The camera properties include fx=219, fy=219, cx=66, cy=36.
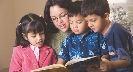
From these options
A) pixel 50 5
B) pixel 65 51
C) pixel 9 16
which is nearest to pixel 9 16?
pixel 9 16

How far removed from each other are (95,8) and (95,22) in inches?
2.9

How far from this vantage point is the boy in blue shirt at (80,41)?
3.74 feet

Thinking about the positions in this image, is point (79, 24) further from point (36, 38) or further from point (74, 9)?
point (36, 38)

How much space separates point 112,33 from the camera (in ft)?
3.68

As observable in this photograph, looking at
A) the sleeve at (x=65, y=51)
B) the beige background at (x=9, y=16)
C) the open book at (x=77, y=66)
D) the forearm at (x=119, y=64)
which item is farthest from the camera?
the beige background at (x=9, y=16)

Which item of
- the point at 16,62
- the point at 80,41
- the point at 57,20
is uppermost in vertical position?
the point at 57,20

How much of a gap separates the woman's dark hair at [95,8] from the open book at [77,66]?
277 millimetres

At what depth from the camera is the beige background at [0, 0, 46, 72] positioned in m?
1.84

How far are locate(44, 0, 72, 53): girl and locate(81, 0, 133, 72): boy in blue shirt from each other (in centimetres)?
16

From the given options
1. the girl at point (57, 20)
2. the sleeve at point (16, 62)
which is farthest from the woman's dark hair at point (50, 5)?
the sleeve at point (16, 62)

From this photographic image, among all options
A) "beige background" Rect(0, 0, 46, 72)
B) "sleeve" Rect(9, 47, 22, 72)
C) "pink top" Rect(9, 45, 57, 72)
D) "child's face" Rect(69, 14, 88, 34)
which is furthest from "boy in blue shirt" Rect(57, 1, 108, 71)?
"beige background" Rect(0, 0, 46, 72)

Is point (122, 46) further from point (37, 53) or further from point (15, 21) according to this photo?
point (15, 21)

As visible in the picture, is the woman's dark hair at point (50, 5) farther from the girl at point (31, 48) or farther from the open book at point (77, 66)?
the open book at point (77, 66)

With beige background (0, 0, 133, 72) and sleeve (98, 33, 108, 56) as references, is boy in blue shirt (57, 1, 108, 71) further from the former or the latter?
beige background (0, 0, 133, 72)
